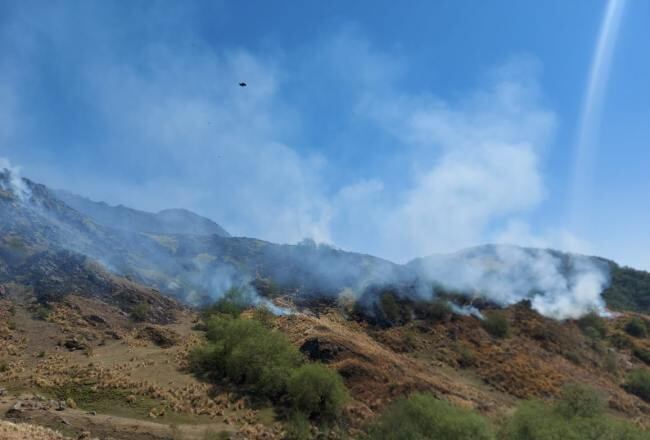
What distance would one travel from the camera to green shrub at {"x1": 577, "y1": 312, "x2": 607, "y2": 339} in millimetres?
68738

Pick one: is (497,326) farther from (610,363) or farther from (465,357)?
(610,363)

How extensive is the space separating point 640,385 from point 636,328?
94.6ft

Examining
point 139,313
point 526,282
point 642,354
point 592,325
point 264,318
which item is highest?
point 526,282

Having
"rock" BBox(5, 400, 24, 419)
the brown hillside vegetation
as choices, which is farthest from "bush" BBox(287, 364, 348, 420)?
"rock" BBox(5, 400, 24, 419)

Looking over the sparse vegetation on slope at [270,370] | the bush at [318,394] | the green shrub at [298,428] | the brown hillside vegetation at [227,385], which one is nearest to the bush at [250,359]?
the sparse vegetation on slope at [270,370]

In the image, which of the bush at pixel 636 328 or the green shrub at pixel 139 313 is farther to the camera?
the bush at pixel 636 328

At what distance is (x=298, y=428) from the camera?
85.5ft

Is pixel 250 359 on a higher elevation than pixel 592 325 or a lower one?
lower

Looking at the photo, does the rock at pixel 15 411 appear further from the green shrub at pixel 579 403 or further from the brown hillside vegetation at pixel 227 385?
the green shrub at pixel 579 403

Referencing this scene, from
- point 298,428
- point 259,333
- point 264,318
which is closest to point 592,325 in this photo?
point 264,318

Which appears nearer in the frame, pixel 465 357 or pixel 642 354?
pixel 465 357

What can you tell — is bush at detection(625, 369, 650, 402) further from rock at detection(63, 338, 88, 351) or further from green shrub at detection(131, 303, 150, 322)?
rock at detection(63, 338, 88, 351)

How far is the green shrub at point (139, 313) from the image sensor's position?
53.5 meters

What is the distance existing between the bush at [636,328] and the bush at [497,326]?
30852 millimetres
